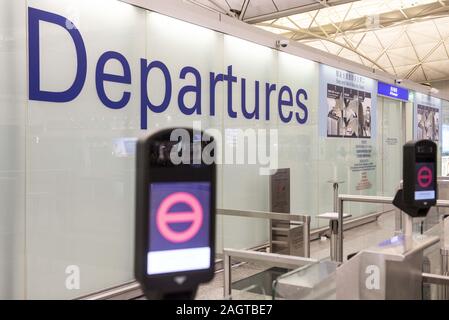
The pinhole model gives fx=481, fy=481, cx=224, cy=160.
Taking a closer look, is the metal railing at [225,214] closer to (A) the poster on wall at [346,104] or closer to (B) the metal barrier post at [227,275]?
(B) the metal barrier post at [227,275]

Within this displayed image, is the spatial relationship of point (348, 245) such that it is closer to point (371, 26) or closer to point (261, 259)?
point (261, 259)

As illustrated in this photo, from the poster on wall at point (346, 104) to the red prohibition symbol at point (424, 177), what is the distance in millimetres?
5833

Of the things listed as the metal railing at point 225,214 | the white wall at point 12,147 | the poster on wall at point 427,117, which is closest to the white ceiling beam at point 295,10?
the poster on wall at point 427,117

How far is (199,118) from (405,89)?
7.41m

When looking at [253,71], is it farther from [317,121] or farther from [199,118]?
[317,121]

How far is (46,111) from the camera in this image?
3951mm

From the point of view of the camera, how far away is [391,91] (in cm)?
1052

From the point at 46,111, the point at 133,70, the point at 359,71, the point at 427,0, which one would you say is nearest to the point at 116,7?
the point at 133,70

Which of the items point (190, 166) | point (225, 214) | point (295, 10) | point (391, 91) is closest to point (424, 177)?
point (190, 166)

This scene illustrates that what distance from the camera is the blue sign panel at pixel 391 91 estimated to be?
10048mm

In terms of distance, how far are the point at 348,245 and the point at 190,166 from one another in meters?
6.55

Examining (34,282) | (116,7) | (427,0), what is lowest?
(34,282)

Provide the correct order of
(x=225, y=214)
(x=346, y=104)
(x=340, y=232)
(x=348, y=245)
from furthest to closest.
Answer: (x=346, y=104), (x=348, y=245), (x=340, y=232), (x=225, y=214)

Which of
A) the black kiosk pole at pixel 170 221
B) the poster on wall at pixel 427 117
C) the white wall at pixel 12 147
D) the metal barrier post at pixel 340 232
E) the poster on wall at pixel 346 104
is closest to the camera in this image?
the black kiosk pole at pixel 170 221
